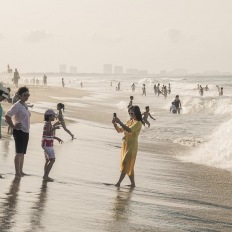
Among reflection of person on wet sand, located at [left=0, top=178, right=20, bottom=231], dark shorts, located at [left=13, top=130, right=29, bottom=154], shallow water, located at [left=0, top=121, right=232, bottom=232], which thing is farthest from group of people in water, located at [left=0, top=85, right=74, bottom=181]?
reflection of person on wet sand, located at [left=0, top=178, right=20, bottom=231]

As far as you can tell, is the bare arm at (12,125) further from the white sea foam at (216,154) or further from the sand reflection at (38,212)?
the white sea foam at (216,154)

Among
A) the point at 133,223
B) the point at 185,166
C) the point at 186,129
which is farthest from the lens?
the point at 186,129

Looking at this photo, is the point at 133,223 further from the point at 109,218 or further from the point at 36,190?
the point at 36,190

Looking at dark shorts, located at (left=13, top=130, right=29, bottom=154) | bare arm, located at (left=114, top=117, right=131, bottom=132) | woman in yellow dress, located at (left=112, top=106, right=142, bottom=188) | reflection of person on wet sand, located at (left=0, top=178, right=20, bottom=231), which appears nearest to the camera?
reflection of person on wet sand, located at (left=0, top=178, right=20, bottom=231)

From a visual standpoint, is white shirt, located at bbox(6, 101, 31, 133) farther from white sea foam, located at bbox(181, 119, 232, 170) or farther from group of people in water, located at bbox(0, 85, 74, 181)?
white sea foam, located at bbox(181, 119, 232, 170)

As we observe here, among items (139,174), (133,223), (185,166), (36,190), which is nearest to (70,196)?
(36,190)

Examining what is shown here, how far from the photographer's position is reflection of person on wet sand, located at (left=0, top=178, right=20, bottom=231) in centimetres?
562

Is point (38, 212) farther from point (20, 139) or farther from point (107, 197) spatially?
point (20, 139)

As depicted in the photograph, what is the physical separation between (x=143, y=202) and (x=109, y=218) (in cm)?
151

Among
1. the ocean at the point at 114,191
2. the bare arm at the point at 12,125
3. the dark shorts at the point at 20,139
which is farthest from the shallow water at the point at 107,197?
the bare arm at the point at 12,125

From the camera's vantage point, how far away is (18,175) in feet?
29.9

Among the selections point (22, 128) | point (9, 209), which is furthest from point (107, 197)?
point (22, 128)

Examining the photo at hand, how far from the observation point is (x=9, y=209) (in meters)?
6.38

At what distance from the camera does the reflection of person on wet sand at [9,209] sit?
5.62m
